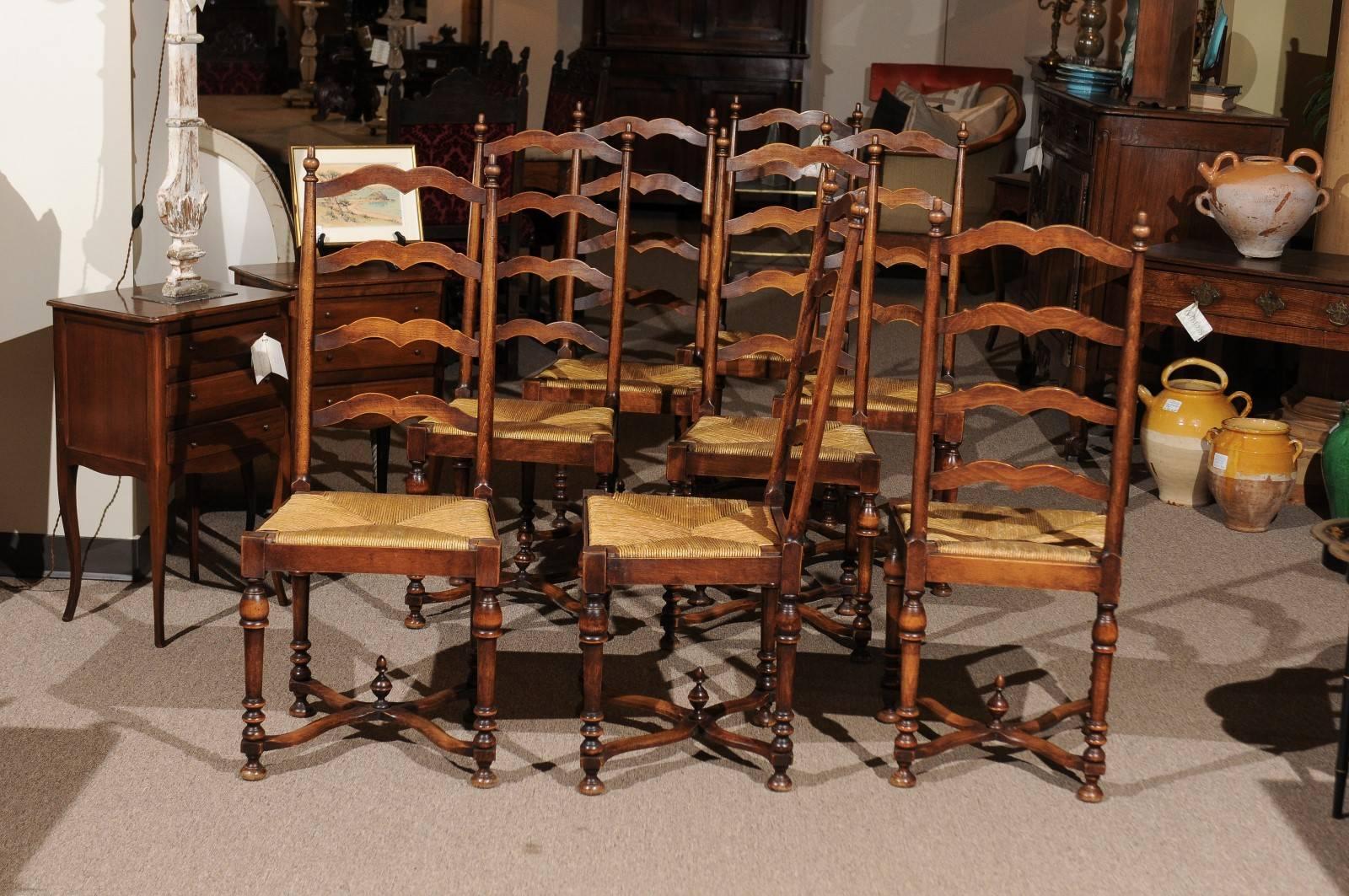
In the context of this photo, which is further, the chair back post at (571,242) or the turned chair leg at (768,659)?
the chair back post at (571,242)

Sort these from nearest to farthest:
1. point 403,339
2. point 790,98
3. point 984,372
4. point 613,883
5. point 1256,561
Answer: point 613,883 < point 403,339 < point 1256,561 < point 984,372 < point 790,98

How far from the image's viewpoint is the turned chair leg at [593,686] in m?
2.83

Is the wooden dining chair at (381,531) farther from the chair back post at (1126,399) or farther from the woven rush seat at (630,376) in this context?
the chair back post at (1126,399)

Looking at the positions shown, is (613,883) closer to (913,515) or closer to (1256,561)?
(913,515)

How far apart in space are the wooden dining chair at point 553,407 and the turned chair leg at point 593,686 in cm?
70

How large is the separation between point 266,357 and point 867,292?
1355mm

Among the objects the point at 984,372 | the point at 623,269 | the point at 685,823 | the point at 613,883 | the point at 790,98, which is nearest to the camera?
the point at 613,883

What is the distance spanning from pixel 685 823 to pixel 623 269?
1.40m

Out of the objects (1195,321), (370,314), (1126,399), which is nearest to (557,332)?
(370,314)

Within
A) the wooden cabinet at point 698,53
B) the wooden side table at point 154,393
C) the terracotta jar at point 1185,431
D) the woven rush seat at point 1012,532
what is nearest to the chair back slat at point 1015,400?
the woven rush seat at point 1012,532

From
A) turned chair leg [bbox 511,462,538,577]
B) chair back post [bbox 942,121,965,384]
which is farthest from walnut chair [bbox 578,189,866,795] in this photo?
chair back post [bbox 942,121,965,384]

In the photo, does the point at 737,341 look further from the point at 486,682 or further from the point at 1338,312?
the point at 1338,312

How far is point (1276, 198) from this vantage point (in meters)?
4.59

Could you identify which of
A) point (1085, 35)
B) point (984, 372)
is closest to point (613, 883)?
point (984, 372)
